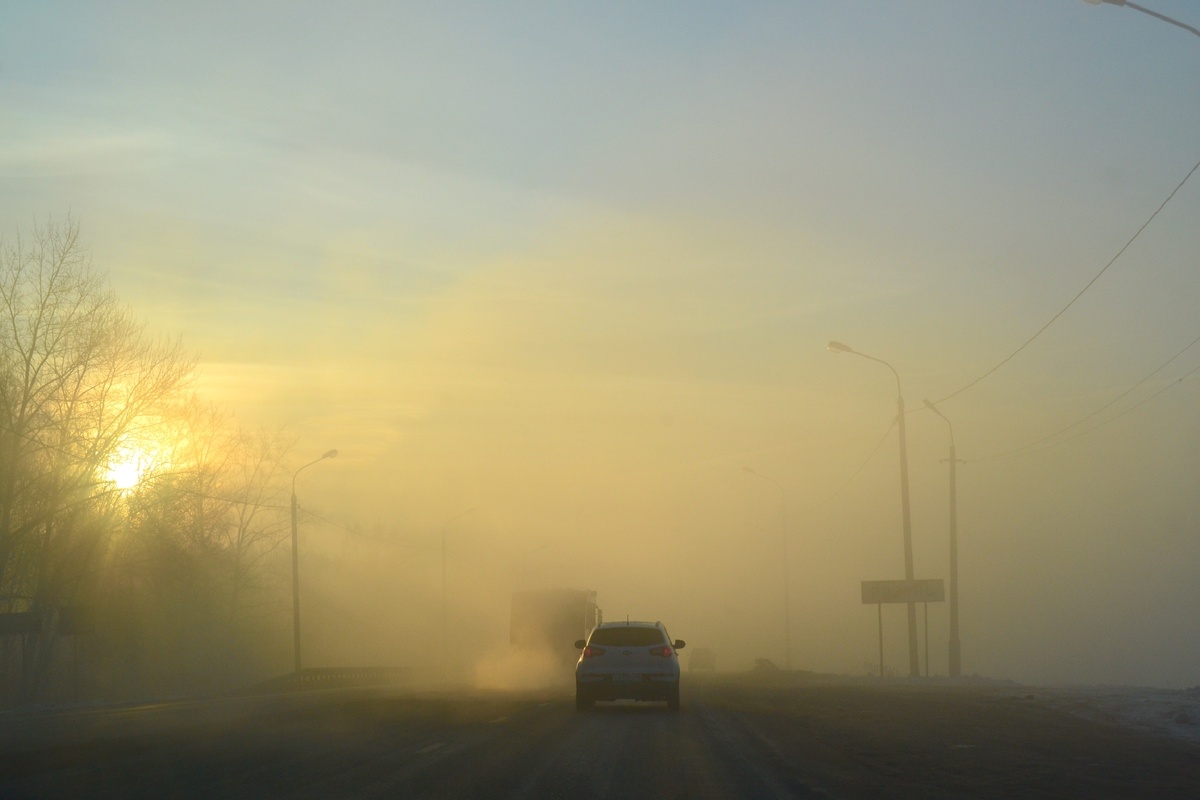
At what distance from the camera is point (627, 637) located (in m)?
24.0

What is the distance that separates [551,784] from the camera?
38.2 feet

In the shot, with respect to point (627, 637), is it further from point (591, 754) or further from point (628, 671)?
point (591, 754)

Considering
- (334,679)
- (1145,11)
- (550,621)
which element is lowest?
(334,679)

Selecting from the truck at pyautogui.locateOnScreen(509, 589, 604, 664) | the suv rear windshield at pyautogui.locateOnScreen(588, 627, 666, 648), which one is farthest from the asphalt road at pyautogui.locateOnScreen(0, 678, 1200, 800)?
the truck at pyautogui.locateOnScreen(509, 589, 604, 664)

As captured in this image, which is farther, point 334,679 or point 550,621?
point 334,679

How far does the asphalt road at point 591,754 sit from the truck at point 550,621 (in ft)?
63.7

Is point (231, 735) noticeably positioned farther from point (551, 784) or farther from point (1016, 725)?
point (1016, 725)

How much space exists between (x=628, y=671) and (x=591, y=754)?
8812 millimetres

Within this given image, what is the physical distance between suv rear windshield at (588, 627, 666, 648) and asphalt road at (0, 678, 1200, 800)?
134 centimetres

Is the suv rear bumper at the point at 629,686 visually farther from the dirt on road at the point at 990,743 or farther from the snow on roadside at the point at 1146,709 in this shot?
the snow on roadside at the point at 1146,709

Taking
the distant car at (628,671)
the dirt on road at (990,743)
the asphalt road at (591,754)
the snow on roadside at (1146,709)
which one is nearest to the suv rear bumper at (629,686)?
the distant car at (628,671)

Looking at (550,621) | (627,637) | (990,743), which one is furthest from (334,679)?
(990,743)

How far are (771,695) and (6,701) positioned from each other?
1283 inches

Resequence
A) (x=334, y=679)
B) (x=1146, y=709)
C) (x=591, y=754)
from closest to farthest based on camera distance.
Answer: (x=591, y=754) < (x=1146, y=709) < (x=334, y=679)
